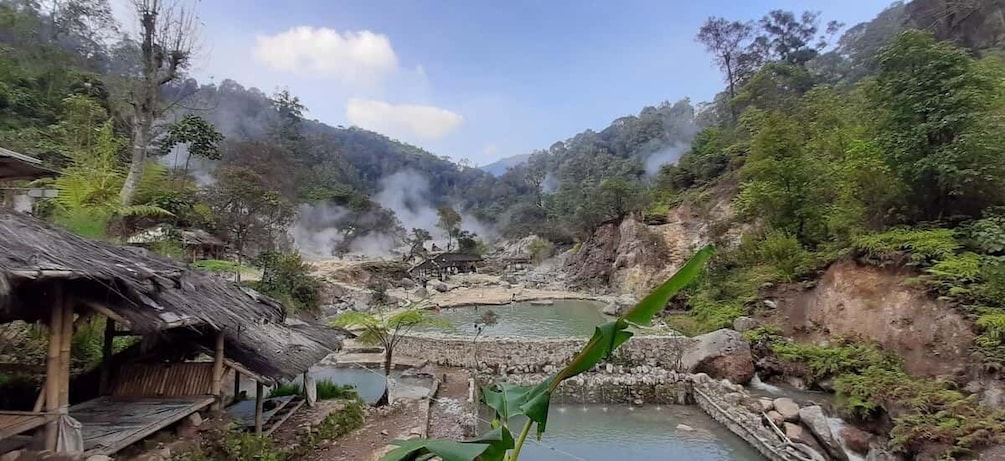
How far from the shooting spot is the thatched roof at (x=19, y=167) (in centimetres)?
391

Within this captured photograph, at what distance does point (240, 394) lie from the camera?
283 inches

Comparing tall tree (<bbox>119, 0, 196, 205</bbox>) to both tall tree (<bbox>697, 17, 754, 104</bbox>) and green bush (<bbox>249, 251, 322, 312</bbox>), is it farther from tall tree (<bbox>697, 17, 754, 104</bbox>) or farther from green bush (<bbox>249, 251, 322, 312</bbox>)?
tall tree (<bbox>697, 17, 754, 104</bbox>)

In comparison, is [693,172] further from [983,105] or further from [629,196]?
[983,105]

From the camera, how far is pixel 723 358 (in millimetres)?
10086

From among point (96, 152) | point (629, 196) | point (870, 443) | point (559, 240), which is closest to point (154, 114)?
point (96, 152)

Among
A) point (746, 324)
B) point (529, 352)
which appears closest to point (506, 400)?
point (529, 352)

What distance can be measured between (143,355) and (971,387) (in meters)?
10.8

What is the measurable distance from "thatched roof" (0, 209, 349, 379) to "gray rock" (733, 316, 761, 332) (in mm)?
9833

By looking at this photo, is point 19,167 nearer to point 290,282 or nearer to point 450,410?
point 450,410

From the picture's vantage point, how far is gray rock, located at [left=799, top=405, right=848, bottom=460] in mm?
6730

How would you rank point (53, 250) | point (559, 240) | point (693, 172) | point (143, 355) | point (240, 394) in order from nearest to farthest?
1. point (53, 250)
2. point (143, 355)
3. point (240, 394)
4. point (693, 172)
5. point (559, 240)

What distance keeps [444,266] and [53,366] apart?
86.8ft

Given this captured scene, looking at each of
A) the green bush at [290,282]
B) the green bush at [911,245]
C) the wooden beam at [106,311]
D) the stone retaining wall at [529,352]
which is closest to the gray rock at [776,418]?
the stone retaining wall at [529,352]

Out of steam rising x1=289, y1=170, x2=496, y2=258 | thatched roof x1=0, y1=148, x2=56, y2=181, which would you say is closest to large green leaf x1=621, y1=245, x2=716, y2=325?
thatched roof x1=0, y1=148, x2=56, y2=181
